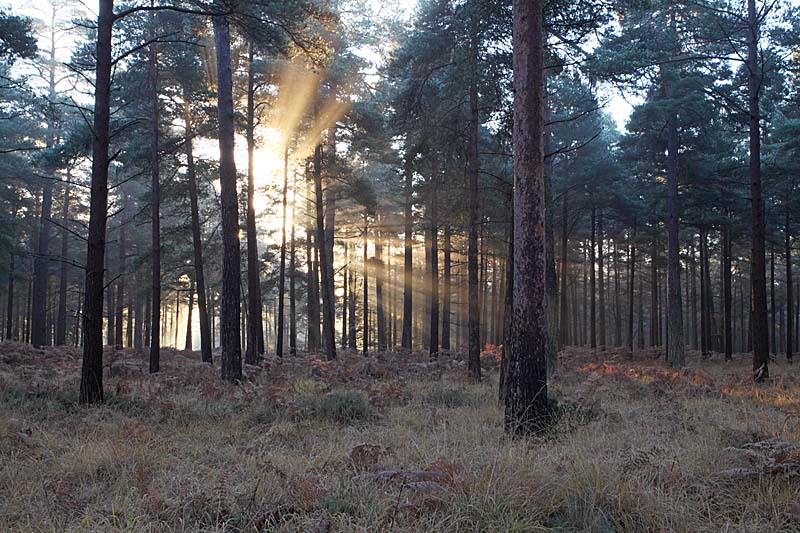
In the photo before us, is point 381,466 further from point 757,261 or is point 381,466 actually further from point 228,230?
point 757,261

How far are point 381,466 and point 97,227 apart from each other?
613 cm

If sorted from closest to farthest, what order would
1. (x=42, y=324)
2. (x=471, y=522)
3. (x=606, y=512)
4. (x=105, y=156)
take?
(x=471, y=522) → (x=606, y=512) → (x=105, y=156) → (x=42, y=324)

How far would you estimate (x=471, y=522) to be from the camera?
3188mm

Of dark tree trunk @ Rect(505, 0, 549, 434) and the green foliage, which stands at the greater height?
dark tree trunk @ Rect(505, 0, 549, 434)

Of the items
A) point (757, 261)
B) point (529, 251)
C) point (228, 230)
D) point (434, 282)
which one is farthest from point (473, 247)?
point (434, 282)

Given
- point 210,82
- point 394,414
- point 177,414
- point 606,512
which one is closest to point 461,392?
point 394,414

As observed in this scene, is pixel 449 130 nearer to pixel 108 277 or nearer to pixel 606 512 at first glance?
pixel 606 512

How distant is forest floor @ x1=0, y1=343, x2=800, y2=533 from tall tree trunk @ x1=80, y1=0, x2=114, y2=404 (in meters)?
0.55

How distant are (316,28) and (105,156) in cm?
1198

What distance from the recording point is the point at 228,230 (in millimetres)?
11078

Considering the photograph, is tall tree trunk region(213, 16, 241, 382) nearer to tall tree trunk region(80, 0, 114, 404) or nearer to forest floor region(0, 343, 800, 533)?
forest floor region(0, 343, 800, 533)

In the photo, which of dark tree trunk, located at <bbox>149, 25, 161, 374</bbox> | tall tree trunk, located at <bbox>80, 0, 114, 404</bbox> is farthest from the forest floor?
dark tree trunk, located at <bbox>149, 25, 161, 374</bbox>

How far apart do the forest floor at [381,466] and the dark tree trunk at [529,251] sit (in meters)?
0.40

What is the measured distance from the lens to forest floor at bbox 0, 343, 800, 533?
3332 mm
